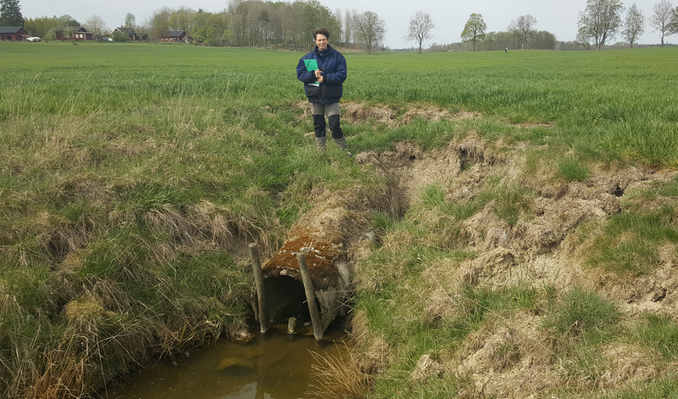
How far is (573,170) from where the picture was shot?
19.0 ft

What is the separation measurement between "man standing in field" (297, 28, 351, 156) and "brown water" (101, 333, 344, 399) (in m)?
4.17

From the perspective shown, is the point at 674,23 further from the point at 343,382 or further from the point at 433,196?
the point at 343,382

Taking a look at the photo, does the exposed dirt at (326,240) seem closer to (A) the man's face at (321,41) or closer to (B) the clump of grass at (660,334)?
(A) the man's face at (321,41)

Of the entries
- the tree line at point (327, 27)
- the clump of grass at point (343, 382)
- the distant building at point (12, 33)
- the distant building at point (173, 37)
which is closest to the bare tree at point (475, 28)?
the tree line at point (327, 27)

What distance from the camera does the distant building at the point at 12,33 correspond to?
3125 inches

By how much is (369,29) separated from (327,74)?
8285cm

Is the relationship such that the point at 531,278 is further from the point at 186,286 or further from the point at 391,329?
the point at 186,286

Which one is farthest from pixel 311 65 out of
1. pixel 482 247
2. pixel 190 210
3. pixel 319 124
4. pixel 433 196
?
pixel 482 247

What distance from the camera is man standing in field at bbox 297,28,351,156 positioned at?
25.6 feet

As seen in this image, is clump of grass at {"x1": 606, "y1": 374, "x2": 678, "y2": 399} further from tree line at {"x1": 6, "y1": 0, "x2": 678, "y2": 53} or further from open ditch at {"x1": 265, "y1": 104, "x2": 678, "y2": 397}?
tree line at {"x1": 6, "y1": 0, "x2": 678, "y2": 53}

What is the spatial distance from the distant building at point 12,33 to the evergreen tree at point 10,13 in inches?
197

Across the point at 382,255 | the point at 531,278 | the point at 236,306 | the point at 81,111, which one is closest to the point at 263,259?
the point at 236,306

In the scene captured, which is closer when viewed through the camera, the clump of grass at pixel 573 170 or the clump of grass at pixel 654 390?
the clump of grass at pixel 654 390

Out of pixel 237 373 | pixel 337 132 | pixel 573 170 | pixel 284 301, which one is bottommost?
pixel 237 373
